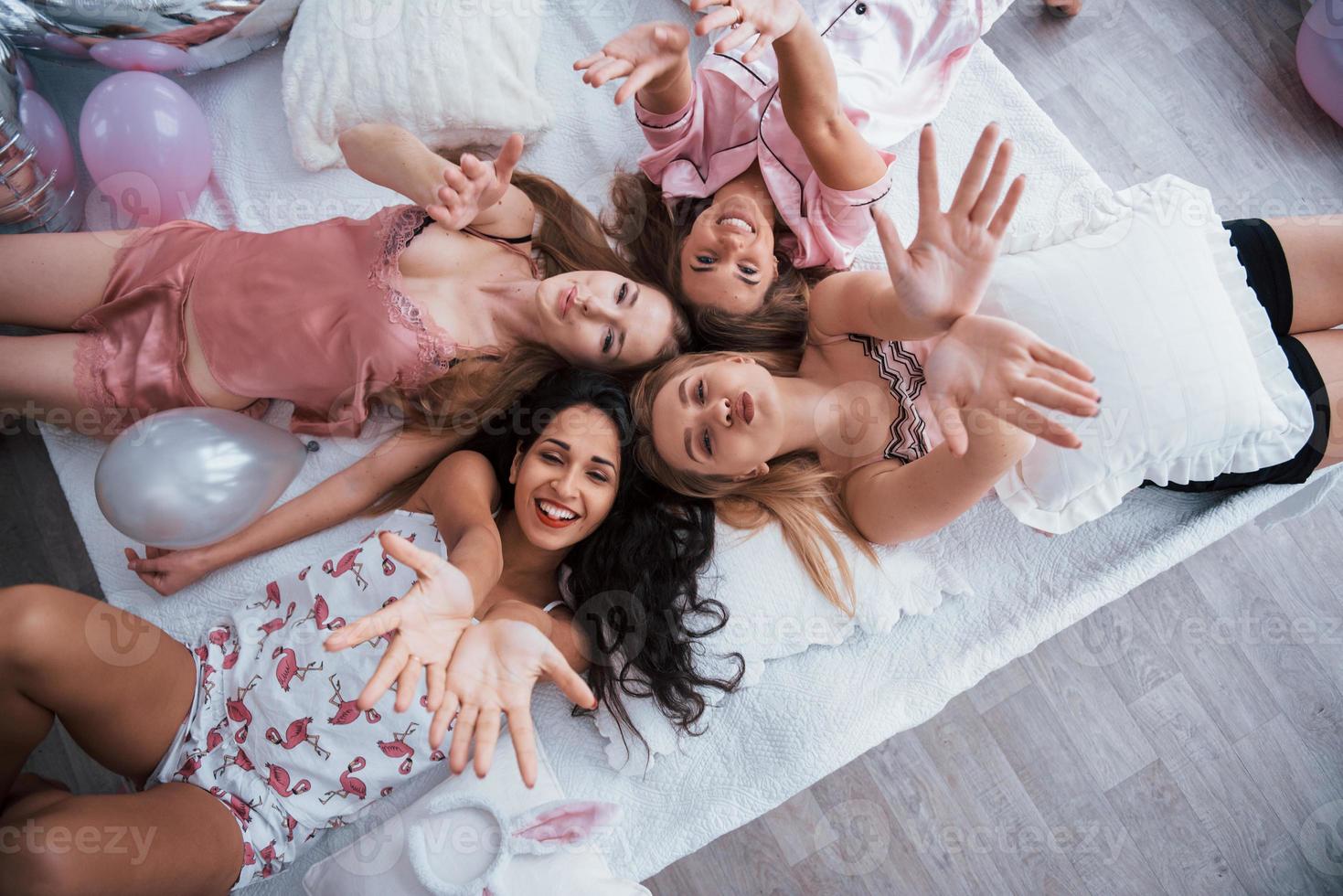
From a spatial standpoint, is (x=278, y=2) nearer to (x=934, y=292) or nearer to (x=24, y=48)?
(x=24, y=48)

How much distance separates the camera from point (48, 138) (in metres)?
1.47

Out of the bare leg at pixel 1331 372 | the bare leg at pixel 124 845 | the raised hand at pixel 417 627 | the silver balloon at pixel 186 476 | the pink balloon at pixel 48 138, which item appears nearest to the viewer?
the raised hand at pixel 417 627

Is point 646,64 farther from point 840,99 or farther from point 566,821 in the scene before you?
point 566,821

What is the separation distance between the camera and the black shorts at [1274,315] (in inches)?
53.0

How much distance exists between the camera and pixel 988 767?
159cm

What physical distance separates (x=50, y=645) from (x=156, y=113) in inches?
34.2

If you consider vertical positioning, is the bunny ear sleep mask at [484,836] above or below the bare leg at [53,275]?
below

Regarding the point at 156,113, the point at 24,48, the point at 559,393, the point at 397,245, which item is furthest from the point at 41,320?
the point at 559,393

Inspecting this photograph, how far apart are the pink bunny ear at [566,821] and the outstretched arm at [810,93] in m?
1.01

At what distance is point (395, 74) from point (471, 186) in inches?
16.9

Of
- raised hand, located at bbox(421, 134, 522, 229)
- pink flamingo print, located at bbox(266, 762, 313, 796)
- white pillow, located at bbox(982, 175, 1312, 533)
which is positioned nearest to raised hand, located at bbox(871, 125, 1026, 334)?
white pillow, located at bbox(982, 175, 1312, 533)

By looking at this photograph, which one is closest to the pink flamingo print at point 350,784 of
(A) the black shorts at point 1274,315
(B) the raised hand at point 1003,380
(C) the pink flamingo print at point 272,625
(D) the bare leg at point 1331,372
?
(C) the pink flamingo print at point 272,625

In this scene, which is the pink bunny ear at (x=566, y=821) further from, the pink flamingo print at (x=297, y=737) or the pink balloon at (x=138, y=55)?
the pink balloon at (x=138, y=55)

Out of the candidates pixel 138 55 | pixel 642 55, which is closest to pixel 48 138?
pixel 138 55
